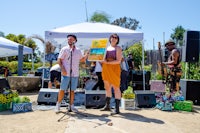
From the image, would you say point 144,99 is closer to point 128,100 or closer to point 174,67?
point 128,100

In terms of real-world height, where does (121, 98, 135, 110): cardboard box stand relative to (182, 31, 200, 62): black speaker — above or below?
below

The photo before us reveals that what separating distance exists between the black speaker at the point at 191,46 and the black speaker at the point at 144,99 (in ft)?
6.18

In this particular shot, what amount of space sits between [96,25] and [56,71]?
200 cm

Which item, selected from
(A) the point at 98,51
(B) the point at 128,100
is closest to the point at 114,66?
(A) the point at 98,51

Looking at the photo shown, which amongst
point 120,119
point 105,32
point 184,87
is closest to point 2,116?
point 120,119

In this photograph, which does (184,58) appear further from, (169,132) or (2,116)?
(2,116)

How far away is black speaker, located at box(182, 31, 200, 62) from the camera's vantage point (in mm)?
7703

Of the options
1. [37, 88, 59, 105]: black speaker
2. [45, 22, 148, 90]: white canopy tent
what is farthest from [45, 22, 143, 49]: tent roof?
[37, 88, 59, 105]: black speaker

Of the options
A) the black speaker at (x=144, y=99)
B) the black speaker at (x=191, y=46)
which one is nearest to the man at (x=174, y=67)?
the black speaker at (x=191, y=46)

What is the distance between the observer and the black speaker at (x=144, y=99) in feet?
21.6

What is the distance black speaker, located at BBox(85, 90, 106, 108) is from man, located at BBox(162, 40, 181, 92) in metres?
2.12

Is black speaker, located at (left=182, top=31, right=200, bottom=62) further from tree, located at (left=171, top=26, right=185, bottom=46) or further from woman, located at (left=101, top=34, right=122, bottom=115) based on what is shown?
tree, located at (left=171, top=26, right=185, bottom=46)

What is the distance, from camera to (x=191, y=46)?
25.4 ft

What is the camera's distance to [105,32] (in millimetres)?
7703
